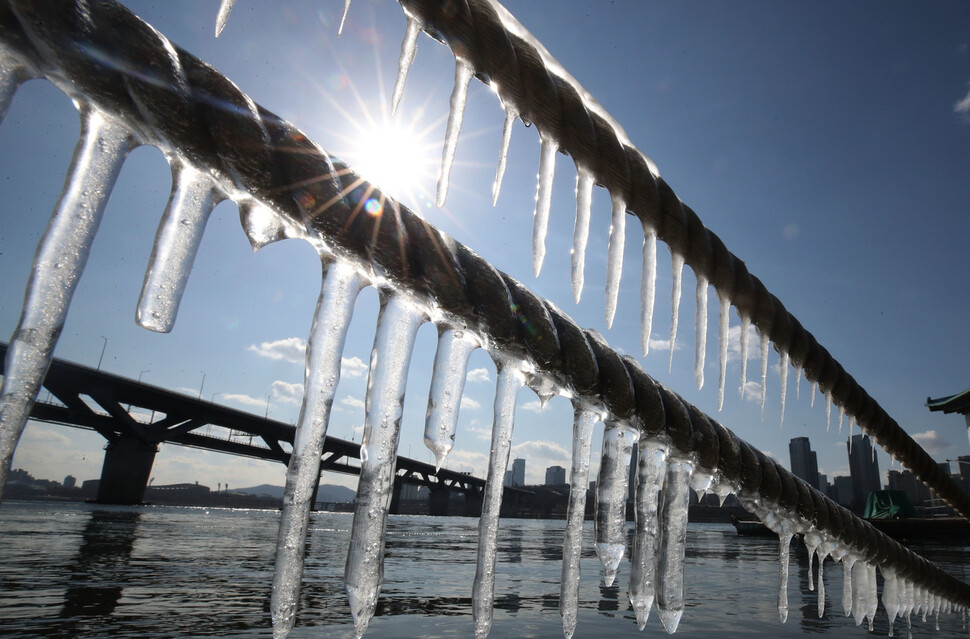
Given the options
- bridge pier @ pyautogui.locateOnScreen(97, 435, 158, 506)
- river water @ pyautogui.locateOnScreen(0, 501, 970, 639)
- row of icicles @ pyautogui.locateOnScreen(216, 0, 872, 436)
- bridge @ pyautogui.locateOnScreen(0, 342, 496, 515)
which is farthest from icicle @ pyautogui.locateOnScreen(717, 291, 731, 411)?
bridge pier @ pyautogui.locateOnScreen(97, 435, 158, 506)

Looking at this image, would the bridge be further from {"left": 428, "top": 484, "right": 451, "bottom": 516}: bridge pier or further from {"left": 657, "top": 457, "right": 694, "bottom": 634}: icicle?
{"left": 657, "top": 457, "right": 694, "bottom": 634}: icicle

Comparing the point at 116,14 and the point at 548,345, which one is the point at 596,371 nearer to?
the point at 548,345

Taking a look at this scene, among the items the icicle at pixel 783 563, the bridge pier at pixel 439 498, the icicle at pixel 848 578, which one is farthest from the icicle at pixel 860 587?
the bridge pier at pixel 439 498

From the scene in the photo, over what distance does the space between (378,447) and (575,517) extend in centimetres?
55

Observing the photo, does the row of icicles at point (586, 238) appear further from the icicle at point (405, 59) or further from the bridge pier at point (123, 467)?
the bridge pier at point (123, 467)

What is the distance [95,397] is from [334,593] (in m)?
33.2

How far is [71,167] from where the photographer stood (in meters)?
0.55

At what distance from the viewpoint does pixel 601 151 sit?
3.61 feet

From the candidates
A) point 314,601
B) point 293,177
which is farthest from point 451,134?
point 314,601

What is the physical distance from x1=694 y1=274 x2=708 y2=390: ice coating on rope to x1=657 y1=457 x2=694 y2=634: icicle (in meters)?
0.53

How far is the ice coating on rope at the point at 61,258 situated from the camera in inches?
20.6

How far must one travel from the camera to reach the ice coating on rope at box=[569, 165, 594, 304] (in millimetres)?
1444

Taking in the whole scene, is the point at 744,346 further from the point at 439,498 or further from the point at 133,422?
the point at 439,498

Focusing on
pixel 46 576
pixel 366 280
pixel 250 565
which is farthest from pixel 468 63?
pixel 250 565
